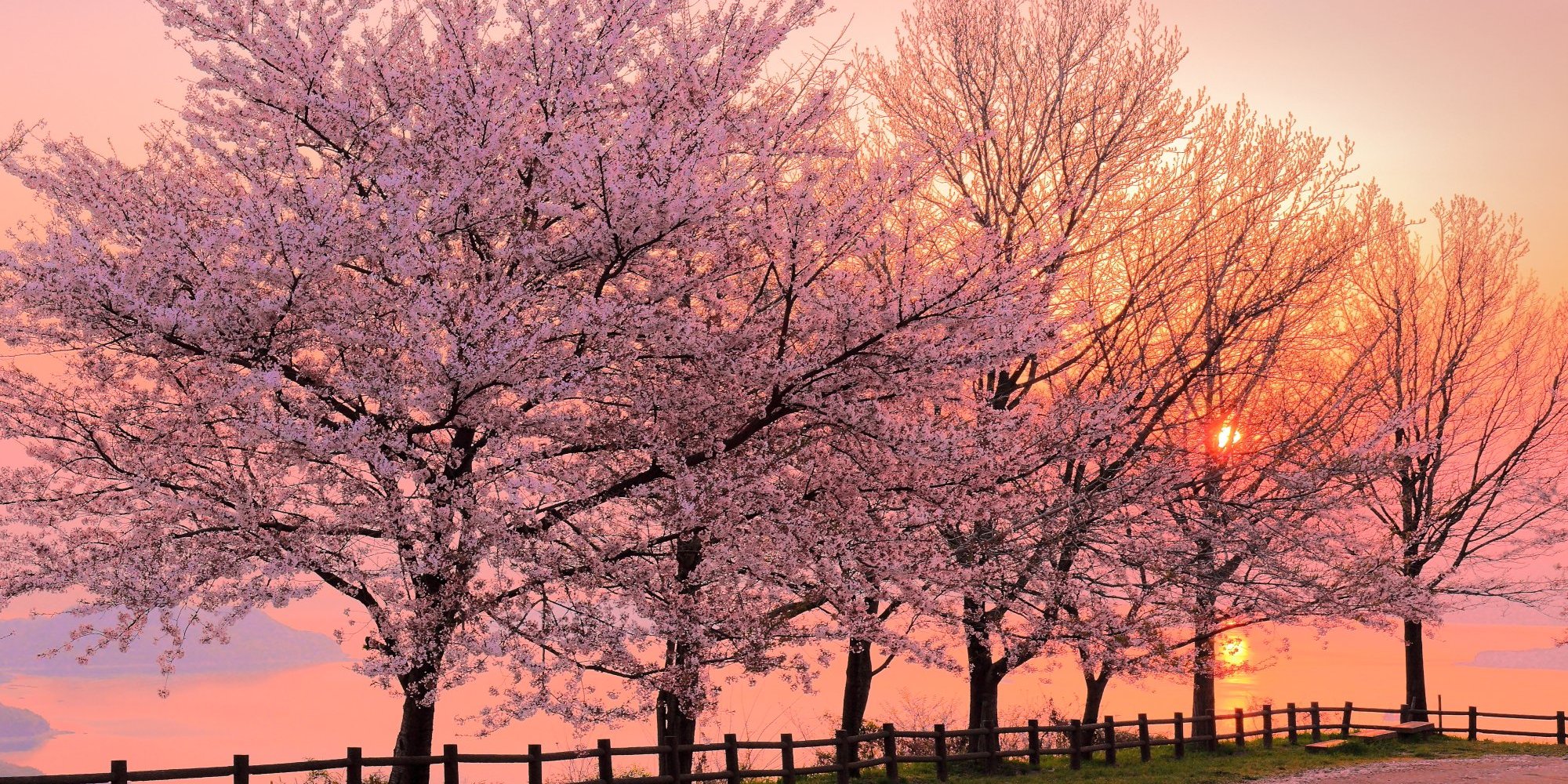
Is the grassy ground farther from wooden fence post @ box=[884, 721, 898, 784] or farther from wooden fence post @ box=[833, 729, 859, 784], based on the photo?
wooden fence post @ box=[833, 729, 859, 784]

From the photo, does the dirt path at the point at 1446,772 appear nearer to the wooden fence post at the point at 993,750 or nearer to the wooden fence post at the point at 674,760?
the wooden fence post at the point at 993,750

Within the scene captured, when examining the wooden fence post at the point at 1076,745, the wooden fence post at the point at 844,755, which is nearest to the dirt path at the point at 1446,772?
the wooden fence post at the point at 1076,745

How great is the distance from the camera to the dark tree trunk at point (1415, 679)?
28.6 m

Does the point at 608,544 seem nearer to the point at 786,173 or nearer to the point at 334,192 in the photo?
the point at 334,192

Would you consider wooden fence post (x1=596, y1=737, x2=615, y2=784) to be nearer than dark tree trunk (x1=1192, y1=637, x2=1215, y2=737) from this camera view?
Yes

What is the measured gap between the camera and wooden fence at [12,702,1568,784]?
12609mm

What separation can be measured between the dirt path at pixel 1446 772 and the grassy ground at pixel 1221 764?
614mm

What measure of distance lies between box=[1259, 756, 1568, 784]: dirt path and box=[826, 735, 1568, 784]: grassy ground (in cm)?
61

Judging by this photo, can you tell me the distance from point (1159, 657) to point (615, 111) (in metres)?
12.7

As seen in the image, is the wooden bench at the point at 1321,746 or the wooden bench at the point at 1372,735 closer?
the wooden bench at the point at 1321,746

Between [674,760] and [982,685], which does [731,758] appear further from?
[982,685]

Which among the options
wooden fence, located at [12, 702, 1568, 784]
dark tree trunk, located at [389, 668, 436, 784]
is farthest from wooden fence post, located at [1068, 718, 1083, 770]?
dark tree trunk, located at [389, 668, 436, 784]

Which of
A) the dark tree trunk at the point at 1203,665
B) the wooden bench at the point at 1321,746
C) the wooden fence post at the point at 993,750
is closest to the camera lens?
the wooden fence post at the point at 993,750

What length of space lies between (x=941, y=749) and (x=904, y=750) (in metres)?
1.64
